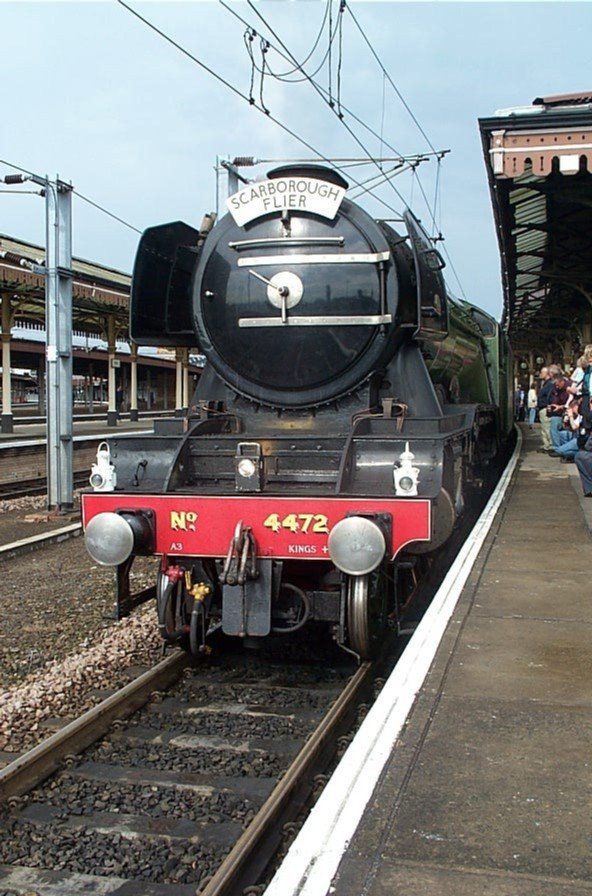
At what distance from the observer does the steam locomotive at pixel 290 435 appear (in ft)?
14.9

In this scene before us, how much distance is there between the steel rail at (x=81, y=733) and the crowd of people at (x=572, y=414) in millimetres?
4777

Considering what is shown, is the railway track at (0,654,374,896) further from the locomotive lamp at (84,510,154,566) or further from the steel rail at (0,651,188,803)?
the locomotive lamp at (84,510,154,566)

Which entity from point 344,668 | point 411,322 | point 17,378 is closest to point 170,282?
point 411,322

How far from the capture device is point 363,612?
4.53 metres

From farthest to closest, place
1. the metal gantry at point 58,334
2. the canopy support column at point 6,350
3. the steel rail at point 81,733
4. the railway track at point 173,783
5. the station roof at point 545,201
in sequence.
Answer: the canopy support column at point 6,350, the metal gantry at point 58,334, the station roof at point 545,201, the steel rail at point 81,733, the railway track at point 173,783

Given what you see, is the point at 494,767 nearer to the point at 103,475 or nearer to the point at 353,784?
the point at 353,784

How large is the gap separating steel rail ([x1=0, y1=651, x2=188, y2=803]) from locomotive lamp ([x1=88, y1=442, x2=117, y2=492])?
3.57ft

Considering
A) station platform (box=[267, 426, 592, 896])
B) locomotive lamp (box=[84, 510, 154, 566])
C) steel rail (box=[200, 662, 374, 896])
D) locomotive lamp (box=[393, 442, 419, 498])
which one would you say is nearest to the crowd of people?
station platform (box=[267, 426, 592, 896])

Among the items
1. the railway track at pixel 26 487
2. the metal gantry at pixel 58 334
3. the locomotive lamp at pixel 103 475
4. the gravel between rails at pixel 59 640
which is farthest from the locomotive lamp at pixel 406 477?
the railway track at pixel 26 487

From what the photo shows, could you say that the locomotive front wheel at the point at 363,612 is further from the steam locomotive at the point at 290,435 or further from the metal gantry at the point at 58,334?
the metal gantry at the point at 58,334

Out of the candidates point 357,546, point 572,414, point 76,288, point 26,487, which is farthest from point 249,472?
point 76,288

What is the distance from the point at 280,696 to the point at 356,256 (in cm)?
263

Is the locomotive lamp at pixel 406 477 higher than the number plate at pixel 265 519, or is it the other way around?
the locomotive lamp at pixel 406 477

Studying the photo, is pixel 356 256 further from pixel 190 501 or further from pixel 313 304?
pixel 190 501
